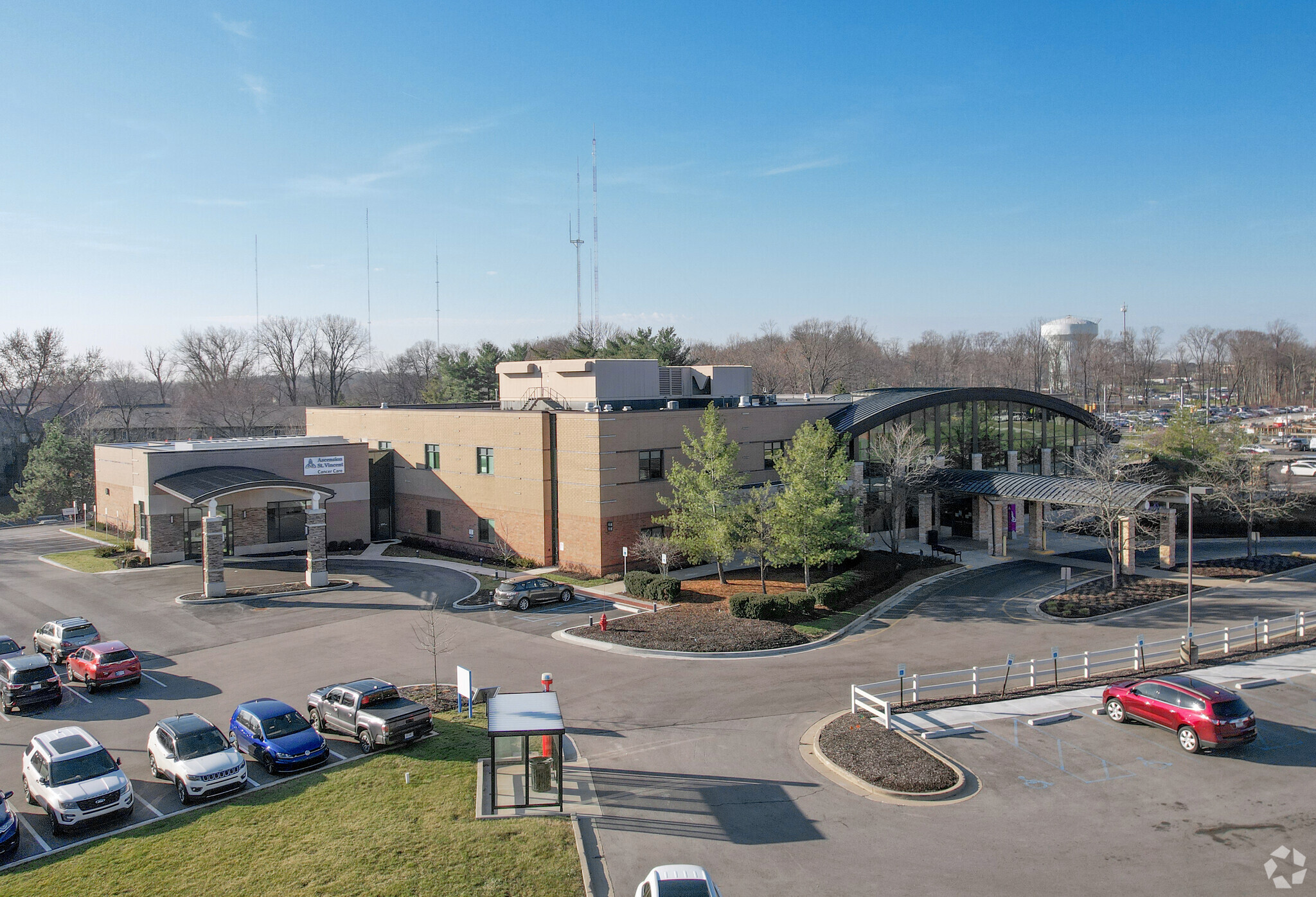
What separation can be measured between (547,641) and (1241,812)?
65.5 feet

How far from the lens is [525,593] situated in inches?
1321

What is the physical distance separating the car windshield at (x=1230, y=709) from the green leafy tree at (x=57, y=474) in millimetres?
69370

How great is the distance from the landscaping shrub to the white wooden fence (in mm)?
12941

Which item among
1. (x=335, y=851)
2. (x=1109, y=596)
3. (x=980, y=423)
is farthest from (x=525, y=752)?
(x=980, y=423)

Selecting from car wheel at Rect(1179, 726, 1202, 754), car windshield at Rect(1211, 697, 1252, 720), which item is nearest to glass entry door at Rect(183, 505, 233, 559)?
car wheel at Rect(1179, 726, 1202, 754)

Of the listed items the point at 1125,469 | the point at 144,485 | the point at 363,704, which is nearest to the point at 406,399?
the point at 144,485

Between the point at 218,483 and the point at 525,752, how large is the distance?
33117mm

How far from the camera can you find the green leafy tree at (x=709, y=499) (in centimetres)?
3472

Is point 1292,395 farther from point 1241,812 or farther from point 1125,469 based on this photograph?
point 1241,812

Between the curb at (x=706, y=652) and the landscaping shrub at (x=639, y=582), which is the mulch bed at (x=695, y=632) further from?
the landscaping shrub at (x=639, y=582)

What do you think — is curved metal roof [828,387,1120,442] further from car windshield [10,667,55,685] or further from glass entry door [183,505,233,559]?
car windshield [10,667,55,685]

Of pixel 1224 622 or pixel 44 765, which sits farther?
pixel 1224 622

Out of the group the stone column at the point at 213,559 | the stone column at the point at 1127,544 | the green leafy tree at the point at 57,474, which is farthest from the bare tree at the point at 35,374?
the stone column at the point at 1127,544

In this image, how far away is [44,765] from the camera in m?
16.4
